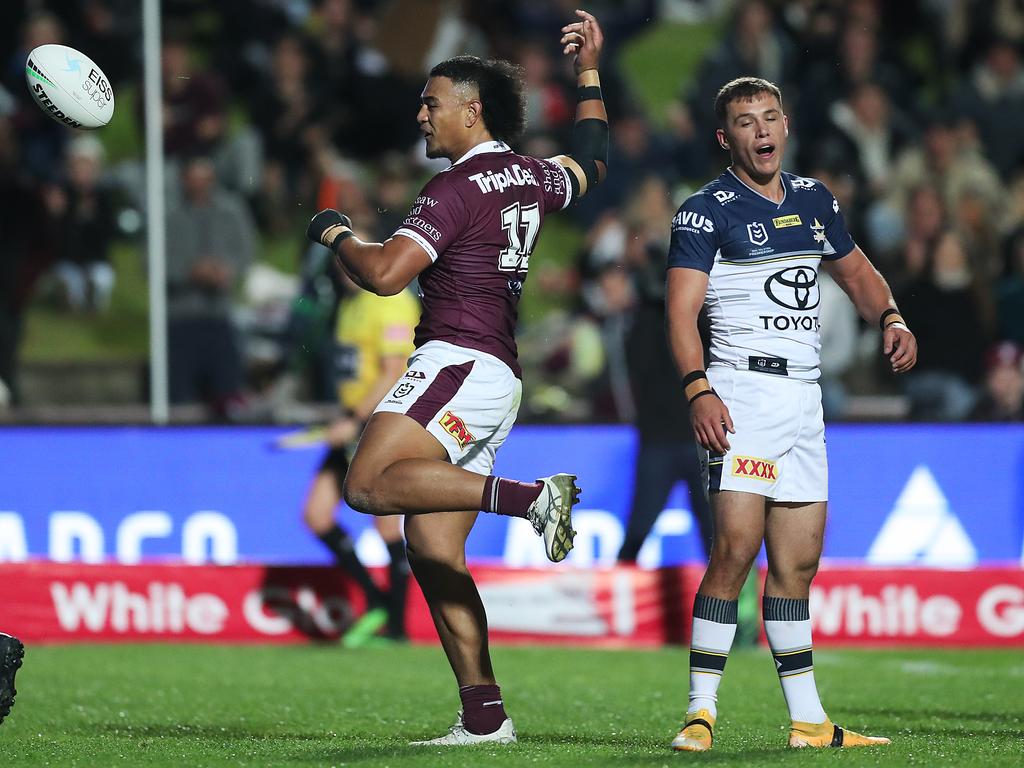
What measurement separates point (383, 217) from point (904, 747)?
24.8ft

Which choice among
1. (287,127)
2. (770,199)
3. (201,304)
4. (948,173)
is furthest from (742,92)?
(287,127)

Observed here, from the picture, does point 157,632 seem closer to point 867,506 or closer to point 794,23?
point 867,506

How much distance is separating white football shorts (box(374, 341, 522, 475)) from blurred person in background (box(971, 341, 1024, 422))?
630 centimetres

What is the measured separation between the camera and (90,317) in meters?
13.7

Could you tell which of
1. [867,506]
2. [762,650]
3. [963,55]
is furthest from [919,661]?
[963,55]

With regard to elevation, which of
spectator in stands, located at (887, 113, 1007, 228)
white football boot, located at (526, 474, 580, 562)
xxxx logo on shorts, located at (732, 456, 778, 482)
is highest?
spectator in stands, located at (887, 113, 1007, 228)

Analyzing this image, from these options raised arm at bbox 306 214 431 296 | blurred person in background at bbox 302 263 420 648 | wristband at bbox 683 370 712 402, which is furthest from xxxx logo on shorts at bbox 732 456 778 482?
blurred person in background at bbox 302 263 420 648

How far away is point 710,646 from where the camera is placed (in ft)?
18.5

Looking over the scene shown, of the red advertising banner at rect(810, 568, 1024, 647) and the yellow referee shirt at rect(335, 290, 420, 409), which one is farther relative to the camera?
the red advertising banner at rect(810, 568, 1024, 647)

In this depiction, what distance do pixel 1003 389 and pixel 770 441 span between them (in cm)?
631

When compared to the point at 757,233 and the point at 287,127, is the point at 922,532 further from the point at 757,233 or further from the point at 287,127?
the point at 287,127

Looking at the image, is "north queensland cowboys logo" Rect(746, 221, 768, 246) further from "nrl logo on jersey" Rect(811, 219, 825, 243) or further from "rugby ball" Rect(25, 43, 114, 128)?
"rugby ball" Rect(25, 43, 114, 128)

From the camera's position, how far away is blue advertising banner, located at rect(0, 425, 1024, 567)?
35.7 ft

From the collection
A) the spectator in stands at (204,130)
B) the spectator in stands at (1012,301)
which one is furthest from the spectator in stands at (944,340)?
the spectator in stands at (204,130)
